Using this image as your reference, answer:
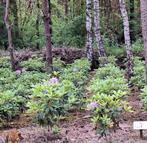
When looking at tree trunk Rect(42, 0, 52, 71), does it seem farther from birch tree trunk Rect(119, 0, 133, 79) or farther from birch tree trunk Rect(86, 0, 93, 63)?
birch tree trunk Rect(86, 0, 93, 63)

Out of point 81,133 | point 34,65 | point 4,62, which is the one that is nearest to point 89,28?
point 34,65

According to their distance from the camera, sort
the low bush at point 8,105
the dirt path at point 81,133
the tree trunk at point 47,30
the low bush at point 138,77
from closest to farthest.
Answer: the dirt path at point 81,133
the low bush at point 8,105
the low bush at point 138,77
the tree trunk at point 47,30

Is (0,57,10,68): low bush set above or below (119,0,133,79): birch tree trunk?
below

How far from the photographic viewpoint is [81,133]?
25.6ft

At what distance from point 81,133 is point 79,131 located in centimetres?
14

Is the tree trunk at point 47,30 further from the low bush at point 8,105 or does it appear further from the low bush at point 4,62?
the low bush at point 4,62

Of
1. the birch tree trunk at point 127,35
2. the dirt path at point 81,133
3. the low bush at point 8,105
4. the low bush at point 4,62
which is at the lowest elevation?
the dirt path at point 81,133

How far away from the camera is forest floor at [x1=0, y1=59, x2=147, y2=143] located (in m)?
7.23

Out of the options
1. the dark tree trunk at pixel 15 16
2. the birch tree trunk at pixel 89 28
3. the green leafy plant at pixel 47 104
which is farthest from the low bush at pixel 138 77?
the dark tree trunk at pixel 15 16

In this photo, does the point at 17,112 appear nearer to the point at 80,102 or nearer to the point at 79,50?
the point at 80,102

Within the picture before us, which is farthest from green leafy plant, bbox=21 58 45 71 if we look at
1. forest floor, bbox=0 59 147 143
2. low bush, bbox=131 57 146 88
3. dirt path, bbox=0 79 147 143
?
dirt path, bbox=0 79 147 143

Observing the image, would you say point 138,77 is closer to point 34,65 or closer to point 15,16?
point 34,65

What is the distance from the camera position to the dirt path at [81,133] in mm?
7207

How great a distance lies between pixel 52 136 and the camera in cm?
740
